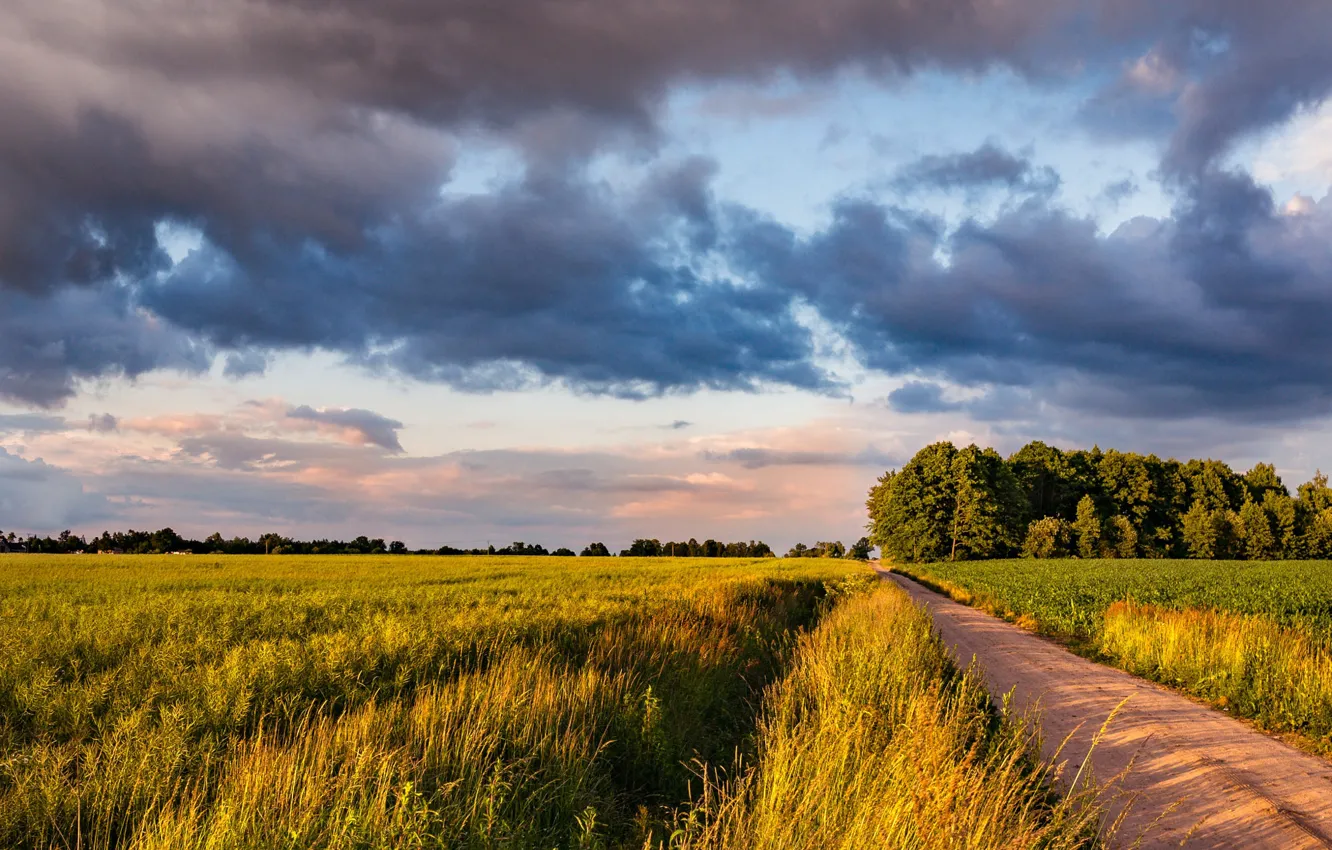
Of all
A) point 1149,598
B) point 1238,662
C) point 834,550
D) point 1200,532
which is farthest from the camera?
point 834,550

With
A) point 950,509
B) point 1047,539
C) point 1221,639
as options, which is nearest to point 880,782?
point 1221,639

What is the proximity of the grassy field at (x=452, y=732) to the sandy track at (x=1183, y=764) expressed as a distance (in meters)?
1.13

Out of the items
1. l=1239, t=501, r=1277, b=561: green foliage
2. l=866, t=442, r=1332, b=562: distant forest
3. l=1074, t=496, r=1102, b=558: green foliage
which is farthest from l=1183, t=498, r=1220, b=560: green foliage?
l=1074, t=496, r=1102, b=558: green foliage

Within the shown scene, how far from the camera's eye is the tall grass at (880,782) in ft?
14.8

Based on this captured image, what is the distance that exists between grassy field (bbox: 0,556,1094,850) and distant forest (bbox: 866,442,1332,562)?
73.7 metres

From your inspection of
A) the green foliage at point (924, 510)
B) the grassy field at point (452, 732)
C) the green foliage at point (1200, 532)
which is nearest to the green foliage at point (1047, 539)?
the green foliage at point (924, 510)

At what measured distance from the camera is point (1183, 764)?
342 inches

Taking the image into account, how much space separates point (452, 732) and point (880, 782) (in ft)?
12.9

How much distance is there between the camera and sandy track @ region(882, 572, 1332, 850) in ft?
22.3

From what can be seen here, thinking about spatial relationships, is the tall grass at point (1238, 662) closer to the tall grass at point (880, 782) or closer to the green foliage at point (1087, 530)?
the tall grass at point (880, 782)

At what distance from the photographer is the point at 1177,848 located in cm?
631

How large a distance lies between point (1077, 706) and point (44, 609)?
21725 mm

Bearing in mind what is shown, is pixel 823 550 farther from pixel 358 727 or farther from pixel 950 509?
pixel 358 727

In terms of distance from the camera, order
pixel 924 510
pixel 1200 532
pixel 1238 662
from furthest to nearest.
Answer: pixel 1200 532 → pixel 924 510 → pixel 1238 662
